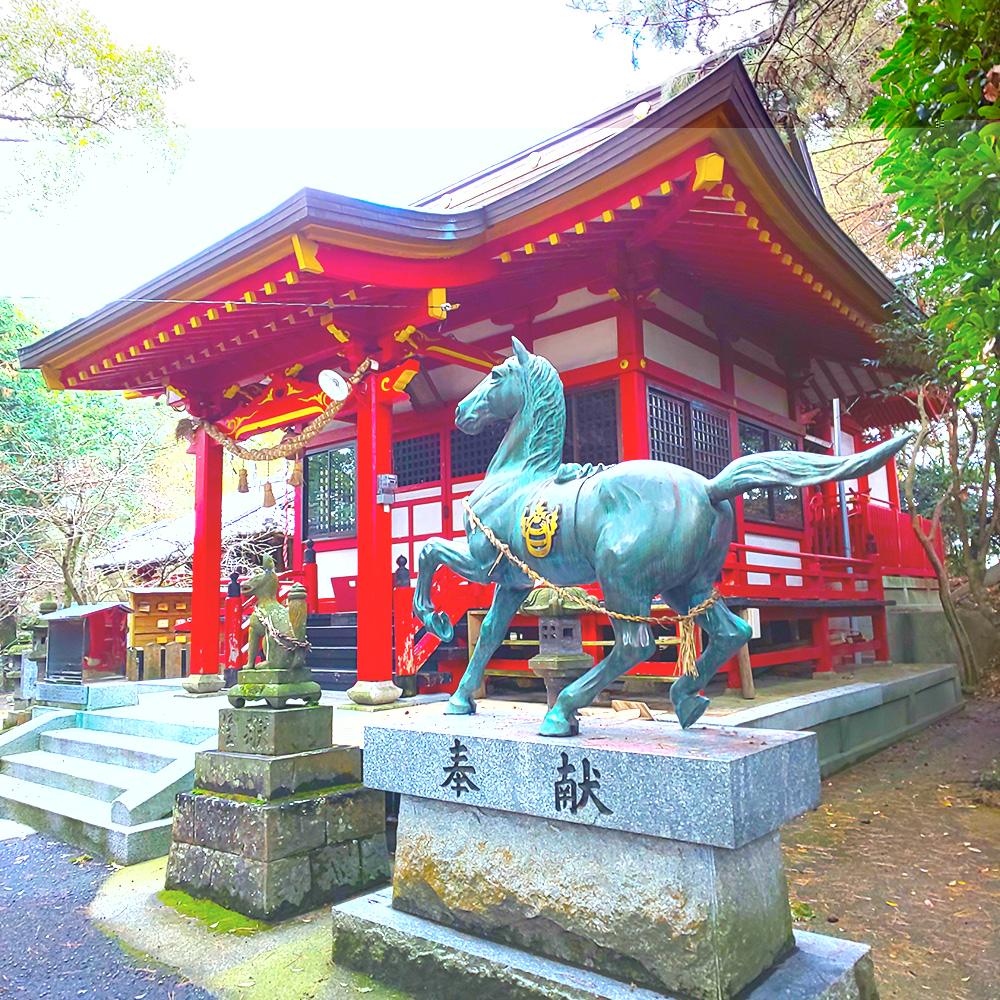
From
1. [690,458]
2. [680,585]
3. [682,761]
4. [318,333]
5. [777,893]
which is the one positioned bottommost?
[777,893]

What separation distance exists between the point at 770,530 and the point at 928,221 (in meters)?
6.87

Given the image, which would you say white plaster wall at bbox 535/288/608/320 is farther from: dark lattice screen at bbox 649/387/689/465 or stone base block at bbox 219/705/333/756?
stone base block at bbox 219/705/333/756

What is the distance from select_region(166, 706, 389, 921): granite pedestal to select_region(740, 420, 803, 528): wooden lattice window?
21.0ft

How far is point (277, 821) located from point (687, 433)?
597 cm

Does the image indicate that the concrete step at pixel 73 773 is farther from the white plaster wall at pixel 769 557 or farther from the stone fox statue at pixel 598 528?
the white plaster wall at pixel 769 557

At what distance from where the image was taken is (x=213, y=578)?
934 centimetres

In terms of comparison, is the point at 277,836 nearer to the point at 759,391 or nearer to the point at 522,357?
the point at 522,357

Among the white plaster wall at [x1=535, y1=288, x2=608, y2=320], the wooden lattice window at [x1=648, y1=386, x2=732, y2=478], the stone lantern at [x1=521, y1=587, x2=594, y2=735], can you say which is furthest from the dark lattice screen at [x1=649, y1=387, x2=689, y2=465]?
the stone lantern at [x1=521, y1=587, x2=594, y2=735]

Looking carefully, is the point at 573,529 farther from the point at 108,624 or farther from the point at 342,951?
the point at 108,624

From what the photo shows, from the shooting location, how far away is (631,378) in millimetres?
7539

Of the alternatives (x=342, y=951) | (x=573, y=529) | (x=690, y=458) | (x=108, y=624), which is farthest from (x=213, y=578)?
(x=573, y=529)

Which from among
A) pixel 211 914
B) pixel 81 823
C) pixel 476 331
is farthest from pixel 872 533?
pixel 81 823

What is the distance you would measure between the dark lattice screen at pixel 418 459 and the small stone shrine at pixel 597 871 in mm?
6997

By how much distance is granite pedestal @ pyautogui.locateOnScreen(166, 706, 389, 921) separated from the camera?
12.9 feet
